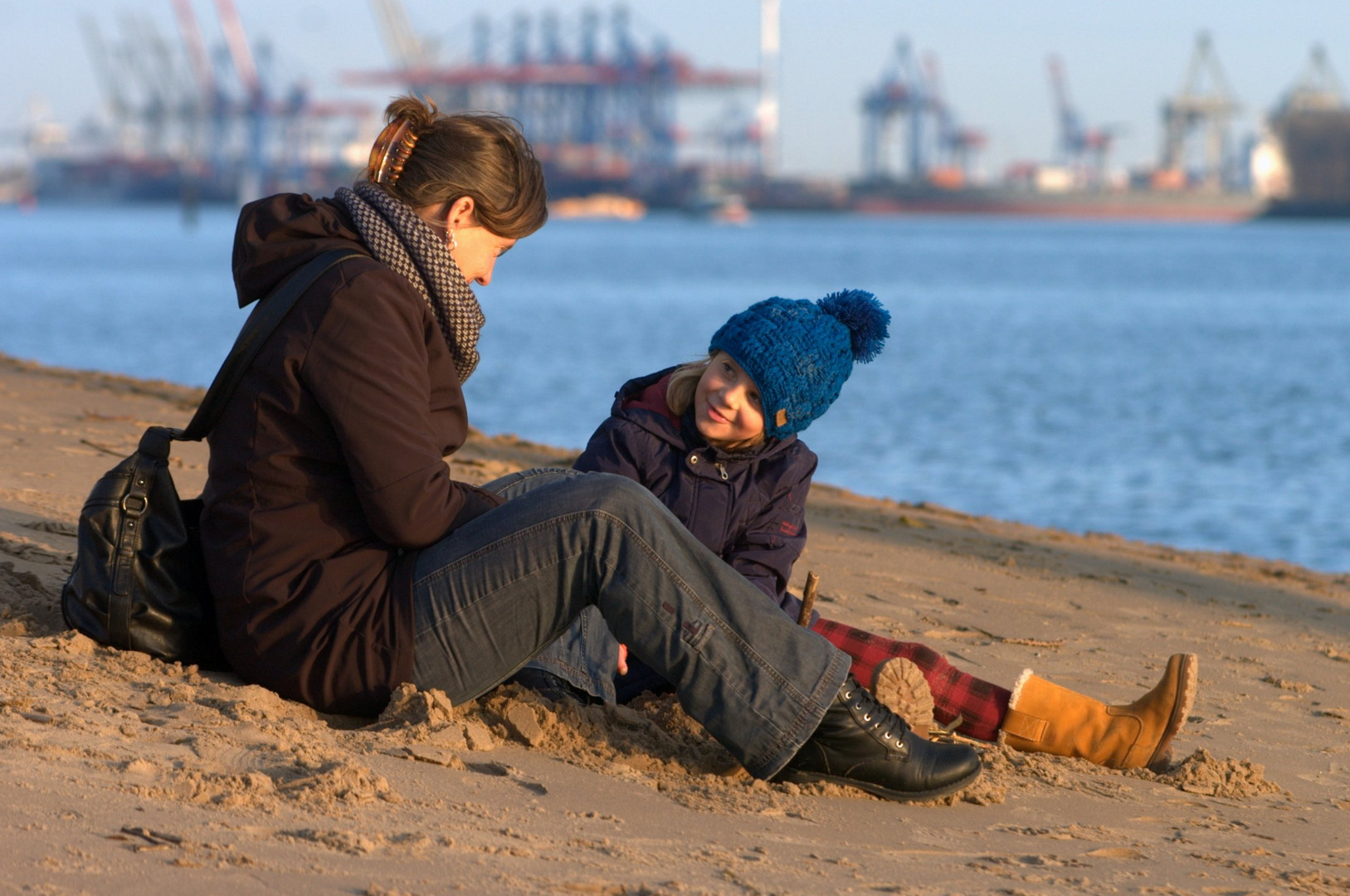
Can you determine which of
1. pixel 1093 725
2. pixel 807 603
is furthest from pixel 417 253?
pixel 1093 725

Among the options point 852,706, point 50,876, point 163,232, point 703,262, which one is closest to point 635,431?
point 852,706

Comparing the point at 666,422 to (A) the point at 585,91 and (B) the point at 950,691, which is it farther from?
(A) the point at 585,91

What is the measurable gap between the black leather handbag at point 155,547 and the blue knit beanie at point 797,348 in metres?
0.84

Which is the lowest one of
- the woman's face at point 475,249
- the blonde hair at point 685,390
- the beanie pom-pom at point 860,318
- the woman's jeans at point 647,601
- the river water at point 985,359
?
the river water at point 985,359

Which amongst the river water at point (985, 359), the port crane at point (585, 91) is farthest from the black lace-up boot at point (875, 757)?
the port crane at point (585, 91)

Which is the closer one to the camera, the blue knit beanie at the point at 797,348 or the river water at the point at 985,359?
the blue knit beanie at the point at 797,348

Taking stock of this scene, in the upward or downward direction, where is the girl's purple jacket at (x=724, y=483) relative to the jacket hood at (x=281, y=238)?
downward

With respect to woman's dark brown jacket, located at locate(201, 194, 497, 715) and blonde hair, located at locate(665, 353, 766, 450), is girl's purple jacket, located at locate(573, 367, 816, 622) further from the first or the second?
woman's dark brown jacket, located at locate(201, 194, 497, 715)

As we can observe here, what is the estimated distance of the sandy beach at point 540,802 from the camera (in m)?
1.94

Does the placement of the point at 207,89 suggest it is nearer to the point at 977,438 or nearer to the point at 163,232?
the point at 163,232

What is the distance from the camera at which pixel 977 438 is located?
47.4ft

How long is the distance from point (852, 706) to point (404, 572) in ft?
2.46

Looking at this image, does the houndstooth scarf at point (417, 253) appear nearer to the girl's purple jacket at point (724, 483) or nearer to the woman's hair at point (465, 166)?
the woman's hair at point (465, 166)

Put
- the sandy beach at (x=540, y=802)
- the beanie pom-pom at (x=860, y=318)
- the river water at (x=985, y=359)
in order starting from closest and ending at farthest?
1. the sandy beach at (x=540, y=802)
2. the beanie pom-pom at (x=860, y=318)
3. the river water at (x=985, y=359)
